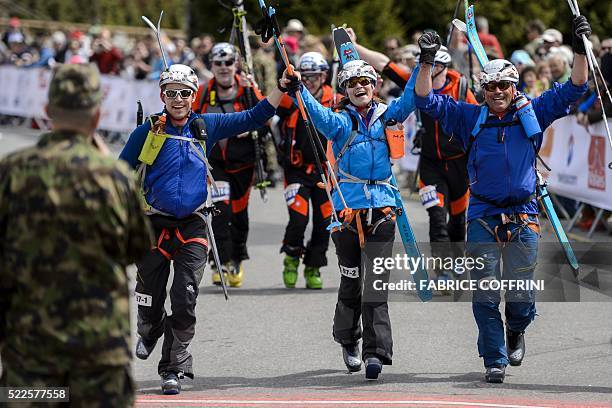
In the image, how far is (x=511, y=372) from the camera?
29.8 feet

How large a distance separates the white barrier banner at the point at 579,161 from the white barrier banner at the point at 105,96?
8849mm

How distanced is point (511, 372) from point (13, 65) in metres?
23.0

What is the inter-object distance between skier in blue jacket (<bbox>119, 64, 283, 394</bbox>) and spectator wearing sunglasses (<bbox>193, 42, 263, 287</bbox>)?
3285mm

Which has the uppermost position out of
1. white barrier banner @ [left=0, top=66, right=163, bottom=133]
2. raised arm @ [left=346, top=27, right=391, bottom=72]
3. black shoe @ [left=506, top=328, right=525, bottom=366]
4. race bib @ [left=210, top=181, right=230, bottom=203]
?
white barrier banner @ [left=0, top=66, right=163, bottom=133]

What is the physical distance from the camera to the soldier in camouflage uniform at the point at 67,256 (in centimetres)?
531

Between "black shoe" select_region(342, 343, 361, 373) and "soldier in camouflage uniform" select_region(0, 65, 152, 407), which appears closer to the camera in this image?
"soldier in camouflage uniform" select_region(0, 65, 152, 407)

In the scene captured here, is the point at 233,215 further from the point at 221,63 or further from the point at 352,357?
the point at 352,357

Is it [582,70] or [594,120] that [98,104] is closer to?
[582,70]

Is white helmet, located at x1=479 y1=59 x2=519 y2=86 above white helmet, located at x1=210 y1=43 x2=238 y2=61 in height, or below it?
below

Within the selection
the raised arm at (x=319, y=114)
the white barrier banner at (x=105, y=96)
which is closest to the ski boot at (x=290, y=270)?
the raised arm at (x=319, y=114)

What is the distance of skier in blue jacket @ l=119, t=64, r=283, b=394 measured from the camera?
8.51m

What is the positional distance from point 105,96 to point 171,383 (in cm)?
1927

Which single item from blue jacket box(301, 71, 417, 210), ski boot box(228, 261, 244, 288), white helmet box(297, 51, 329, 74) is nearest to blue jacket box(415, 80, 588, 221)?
blue jacket box(301, 71, 417, 210)

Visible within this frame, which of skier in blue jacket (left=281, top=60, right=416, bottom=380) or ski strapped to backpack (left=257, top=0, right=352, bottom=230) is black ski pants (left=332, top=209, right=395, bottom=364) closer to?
skier in blue jacket (left=281, top=60, right=416, bottom=380)
